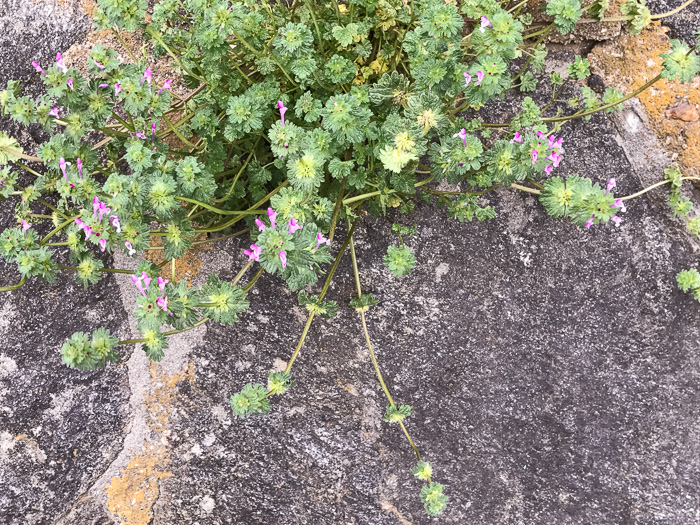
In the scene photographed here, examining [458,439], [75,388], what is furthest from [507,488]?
[75,388]

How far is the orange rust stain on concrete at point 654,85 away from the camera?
2316 mm

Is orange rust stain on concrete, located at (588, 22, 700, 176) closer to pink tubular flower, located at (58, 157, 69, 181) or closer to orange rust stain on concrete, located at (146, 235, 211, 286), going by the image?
orange rust stain on concrete, located at (146, 235, 211, 286)

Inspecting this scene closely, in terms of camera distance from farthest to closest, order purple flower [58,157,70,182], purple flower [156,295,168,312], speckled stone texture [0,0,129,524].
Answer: speckled stone texture [0,0,129,524] < purple flower [58,157,70,182] < purple flower [156,295,168,312]

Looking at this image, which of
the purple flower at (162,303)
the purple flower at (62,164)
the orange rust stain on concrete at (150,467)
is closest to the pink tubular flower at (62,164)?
the purple flower at (62,164)

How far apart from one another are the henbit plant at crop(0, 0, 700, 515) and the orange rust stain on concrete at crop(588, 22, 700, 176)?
11cm

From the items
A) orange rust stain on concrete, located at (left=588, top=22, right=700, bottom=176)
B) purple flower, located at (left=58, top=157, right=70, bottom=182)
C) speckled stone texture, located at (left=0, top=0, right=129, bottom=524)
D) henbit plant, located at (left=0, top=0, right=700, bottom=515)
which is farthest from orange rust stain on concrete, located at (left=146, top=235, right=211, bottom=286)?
orange rust stain on concrete, located at (left=588, top=22, right=700, bottom=176)

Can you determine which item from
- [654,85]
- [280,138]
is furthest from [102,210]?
[654,85]

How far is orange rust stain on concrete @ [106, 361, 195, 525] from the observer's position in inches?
95.0

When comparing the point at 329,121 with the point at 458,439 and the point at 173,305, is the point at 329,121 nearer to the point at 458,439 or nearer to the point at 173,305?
the point at 173,305

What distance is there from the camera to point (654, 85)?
7.67 ft

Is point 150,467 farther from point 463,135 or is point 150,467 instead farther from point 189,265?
point 463,135

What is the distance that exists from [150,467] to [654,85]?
100 inches

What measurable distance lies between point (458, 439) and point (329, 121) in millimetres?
1437

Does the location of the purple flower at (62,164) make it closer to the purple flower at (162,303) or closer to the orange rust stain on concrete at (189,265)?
the purple flower at (162,303)
